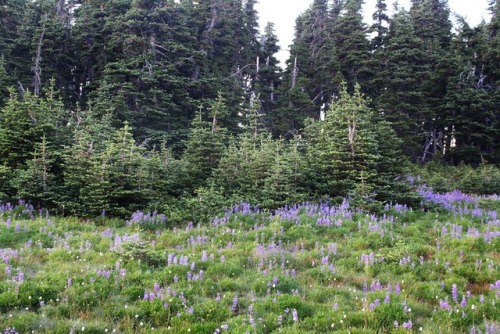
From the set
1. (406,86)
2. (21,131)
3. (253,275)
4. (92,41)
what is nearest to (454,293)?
(253,275)

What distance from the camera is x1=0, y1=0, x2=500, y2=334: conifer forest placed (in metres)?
5.58

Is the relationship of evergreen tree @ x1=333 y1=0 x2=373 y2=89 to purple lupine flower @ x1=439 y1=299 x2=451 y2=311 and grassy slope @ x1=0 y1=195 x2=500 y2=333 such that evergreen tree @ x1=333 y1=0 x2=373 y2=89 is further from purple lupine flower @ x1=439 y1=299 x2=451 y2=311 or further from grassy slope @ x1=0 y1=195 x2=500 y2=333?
purple lupine flower @ x1=439 y1=299 x2=451 y2=311

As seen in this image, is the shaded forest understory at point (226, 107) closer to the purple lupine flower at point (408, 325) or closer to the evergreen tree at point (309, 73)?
the evergreen tree at point (309, 73)

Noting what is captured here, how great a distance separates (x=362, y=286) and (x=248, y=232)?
3326mm

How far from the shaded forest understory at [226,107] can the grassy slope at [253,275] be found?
158cm

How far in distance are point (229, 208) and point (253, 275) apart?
441 cm

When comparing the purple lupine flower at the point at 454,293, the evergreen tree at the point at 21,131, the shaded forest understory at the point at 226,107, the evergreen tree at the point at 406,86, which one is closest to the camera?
the purple lupine flower at the point at 454,293

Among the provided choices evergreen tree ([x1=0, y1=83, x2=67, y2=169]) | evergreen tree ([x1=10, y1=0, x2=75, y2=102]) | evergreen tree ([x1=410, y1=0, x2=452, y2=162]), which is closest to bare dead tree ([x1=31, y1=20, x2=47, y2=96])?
evergreen tree ([x1=10, y1=0, x2=75, y2=102])

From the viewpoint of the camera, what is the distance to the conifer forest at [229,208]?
220 inches

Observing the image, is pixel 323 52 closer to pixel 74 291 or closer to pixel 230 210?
pixel 230 210

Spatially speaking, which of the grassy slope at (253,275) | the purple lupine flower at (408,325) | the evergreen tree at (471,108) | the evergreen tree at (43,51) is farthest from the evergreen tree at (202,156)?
the evergreen tree at (471,108)

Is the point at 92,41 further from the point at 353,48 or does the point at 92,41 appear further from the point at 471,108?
the point at 471,108

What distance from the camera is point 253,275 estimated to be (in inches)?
274

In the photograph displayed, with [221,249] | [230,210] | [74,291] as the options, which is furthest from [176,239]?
[74,291]
